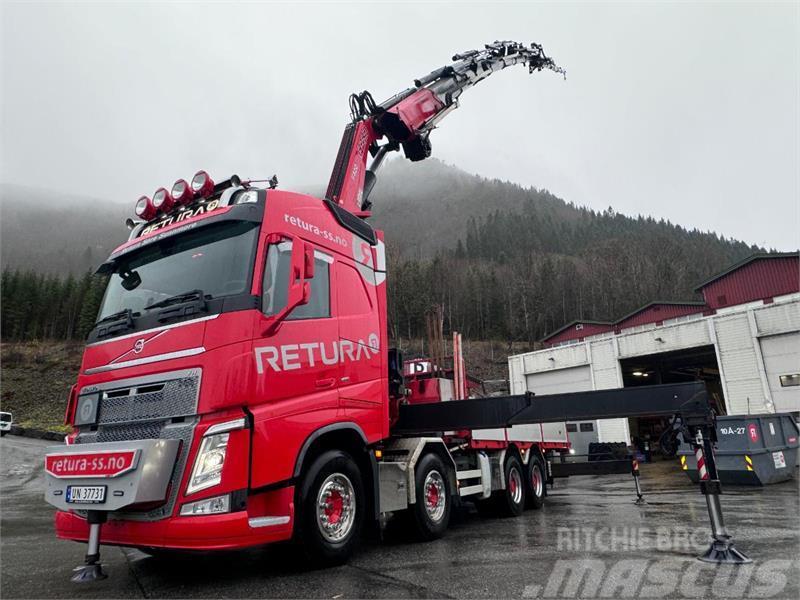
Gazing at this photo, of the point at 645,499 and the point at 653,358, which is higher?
the point at 653,358

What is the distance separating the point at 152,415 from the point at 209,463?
0.73 metres

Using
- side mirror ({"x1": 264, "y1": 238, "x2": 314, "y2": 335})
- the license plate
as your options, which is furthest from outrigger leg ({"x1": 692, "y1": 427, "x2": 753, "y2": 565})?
the license plate

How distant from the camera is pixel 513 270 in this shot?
7494 centimetres

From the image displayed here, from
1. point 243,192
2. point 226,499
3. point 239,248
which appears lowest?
point 226,499

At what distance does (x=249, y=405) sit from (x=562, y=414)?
354 centimetres

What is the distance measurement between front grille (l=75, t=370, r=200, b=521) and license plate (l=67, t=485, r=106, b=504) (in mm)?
254

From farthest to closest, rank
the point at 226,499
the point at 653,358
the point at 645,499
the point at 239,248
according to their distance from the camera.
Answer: the point at 653,358
the point at 645,499
the point at 239,248
the point at 226,499

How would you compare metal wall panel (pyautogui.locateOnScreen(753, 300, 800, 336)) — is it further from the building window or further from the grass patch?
the grass patch

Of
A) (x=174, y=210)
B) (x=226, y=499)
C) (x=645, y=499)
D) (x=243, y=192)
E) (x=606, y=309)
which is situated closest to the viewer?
(x=226, y=499)

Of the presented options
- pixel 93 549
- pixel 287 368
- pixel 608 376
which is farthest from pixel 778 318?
pixel 93 549

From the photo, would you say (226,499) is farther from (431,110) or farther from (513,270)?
(513,270)

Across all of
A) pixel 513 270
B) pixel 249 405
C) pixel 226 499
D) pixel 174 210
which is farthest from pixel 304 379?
pixel 513 270

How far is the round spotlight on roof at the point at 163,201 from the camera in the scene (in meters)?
5.53

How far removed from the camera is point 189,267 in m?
4.84
